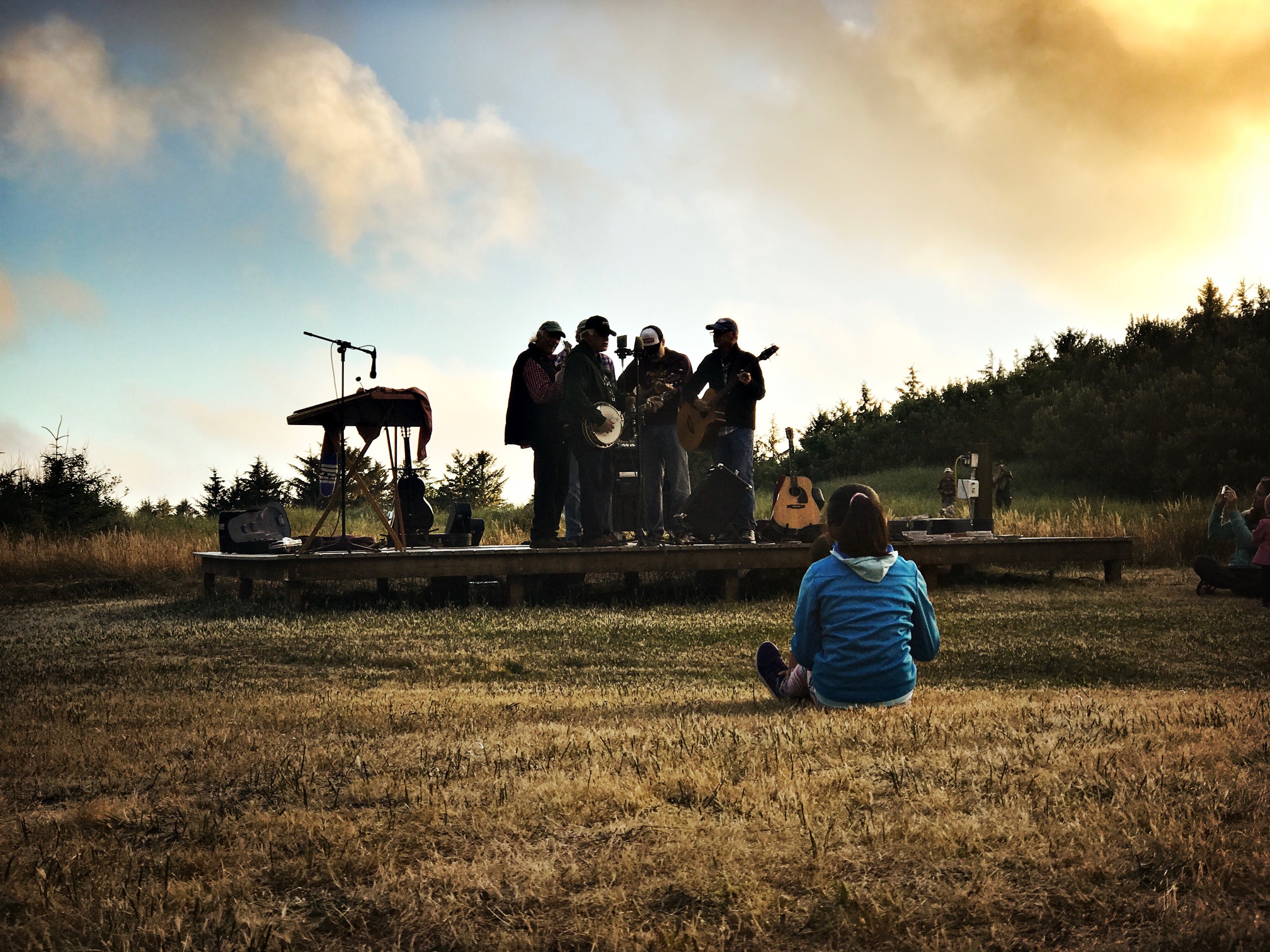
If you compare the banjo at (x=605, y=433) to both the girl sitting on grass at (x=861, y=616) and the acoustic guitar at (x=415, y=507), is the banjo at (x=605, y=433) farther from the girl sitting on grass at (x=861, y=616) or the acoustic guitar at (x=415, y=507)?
the girl sitting on grass at (x=861, y=616)

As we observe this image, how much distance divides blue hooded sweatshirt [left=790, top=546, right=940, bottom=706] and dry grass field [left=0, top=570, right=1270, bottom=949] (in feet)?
0.66

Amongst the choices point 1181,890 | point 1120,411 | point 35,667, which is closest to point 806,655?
point 1181,890

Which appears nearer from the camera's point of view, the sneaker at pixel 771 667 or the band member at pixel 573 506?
the sneaker at pixel 771 667

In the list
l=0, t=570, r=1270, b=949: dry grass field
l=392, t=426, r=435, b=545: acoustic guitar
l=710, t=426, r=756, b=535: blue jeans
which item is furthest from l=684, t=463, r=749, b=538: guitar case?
l=0, t=570, r=1270, b=949: dry grass field

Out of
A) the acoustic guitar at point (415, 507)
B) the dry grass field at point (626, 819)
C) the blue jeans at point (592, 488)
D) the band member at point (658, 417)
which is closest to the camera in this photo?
the dry grass field at point (626, 819)

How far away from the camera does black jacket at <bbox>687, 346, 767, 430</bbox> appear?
417 inches

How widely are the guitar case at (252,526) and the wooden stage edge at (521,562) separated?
0.74 feet

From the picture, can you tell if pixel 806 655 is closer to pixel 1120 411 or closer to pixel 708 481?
pixel 708 481

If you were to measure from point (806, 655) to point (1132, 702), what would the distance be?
1548 millimetres

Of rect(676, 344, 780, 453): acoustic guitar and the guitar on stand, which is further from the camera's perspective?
the guitar on stand

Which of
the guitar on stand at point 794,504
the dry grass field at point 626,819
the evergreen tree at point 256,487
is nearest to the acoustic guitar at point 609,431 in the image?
the guitar on stand at point 794,504

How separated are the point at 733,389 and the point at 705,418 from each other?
0.38 m

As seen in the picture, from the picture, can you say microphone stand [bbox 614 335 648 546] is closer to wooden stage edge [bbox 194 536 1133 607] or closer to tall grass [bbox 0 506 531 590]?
wooden stage edge [bbox 194 536 1133 607]

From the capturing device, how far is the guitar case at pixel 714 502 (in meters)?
10.9
